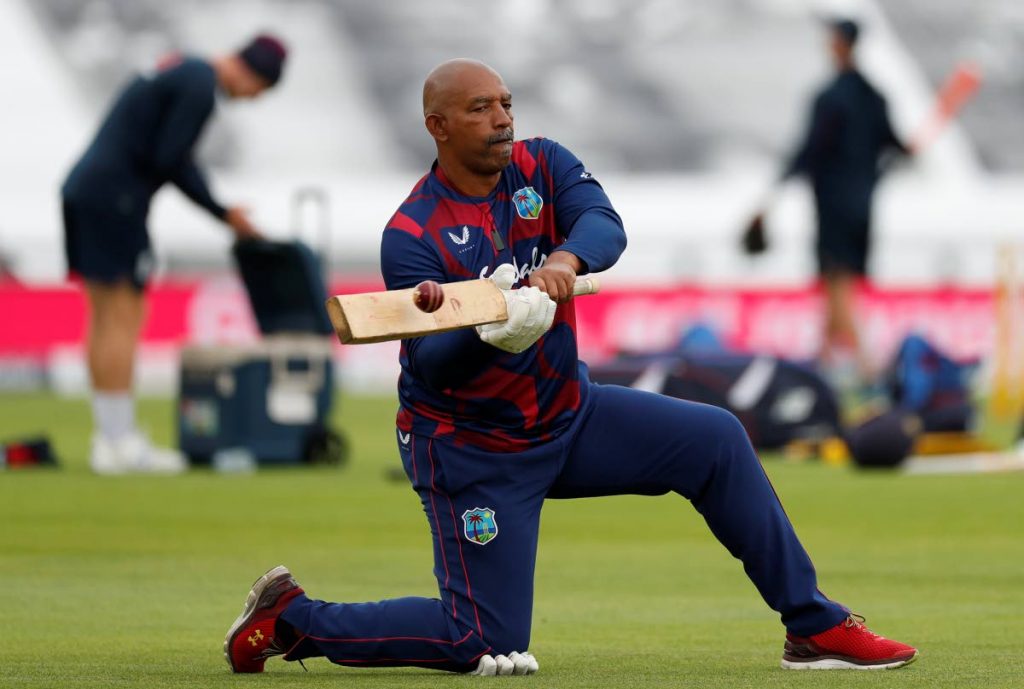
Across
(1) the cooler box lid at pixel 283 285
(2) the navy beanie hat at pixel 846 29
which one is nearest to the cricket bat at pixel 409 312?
(1) the cooler box lid at pixel 283 285

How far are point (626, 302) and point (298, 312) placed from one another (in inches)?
462

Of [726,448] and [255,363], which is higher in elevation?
[726,448]

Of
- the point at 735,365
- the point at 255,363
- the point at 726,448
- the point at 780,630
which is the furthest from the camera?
the point at 735,365

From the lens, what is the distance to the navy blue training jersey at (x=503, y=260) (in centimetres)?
553

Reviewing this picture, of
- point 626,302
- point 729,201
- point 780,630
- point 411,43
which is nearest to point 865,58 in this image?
point 729,201

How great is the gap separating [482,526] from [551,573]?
2.72m

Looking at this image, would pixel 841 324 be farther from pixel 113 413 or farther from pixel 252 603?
pixel 252 603

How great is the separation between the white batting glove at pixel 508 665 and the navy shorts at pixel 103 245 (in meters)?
7.24

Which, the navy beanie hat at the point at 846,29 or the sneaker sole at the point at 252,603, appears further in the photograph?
the navy beanie hat at the point at 846,29

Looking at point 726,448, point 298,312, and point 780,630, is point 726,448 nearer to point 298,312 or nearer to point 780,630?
point 780,630

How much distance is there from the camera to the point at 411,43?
40.7 meters

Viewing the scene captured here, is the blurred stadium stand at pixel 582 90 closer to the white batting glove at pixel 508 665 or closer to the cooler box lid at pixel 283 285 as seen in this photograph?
the cooler box lid at pixel 283 285

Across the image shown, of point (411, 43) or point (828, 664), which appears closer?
point (828, 664)

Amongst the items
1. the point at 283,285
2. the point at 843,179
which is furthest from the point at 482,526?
the point at 843,179
